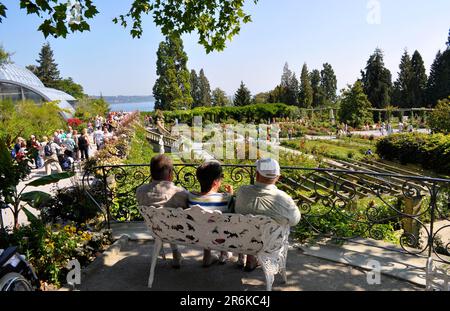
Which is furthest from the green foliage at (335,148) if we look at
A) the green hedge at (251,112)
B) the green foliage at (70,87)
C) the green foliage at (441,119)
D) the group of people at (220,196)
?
the green foliage at (70,87)

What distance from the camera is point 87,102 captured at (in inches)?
1736

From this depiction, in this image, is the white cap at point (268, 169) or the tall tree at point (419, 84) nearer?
the white cap at point (268, 169)

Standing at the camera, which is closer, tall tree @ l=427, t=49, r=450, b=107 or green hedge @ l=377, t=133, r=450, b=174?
green hedge @ l=377, t=133, r=450, b=174

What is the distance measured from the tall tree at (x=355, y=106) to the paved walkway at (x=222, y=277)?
38.3 metres

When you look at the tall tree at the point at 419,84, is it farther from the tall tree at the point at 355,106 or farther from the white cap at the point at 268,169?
the white cap at the point at 268,169

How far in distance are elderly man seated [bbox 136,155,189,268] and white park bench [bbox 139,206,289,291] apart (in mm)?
232

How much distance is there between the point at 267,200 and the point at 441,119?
2902cm

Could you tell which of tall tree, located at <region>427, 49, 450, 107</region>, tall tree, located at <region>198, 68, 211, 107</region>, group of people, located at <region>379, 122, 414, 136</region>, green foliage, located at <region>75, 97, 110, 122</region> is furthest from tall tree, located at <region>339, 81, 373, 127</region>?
tall tree, located at <region>198, 68, 211, 107</region>

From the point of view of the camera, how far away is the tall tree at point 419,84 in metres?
57.1

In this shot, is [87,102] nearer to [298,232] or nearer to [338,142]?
[338,142]

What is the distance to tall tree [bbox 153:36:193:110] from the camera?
5672 cm

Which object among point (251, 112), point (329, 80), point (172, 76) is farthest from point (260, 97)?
point (251, 112)

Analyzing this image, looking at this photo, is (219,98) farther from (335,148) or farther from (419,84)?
(335,148)

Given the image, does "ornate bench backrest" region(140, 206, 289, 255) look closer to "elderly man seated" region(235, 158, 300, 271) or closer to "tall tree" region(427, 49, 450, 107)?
"elderly man seated" region(235, 158, 300, 271)
